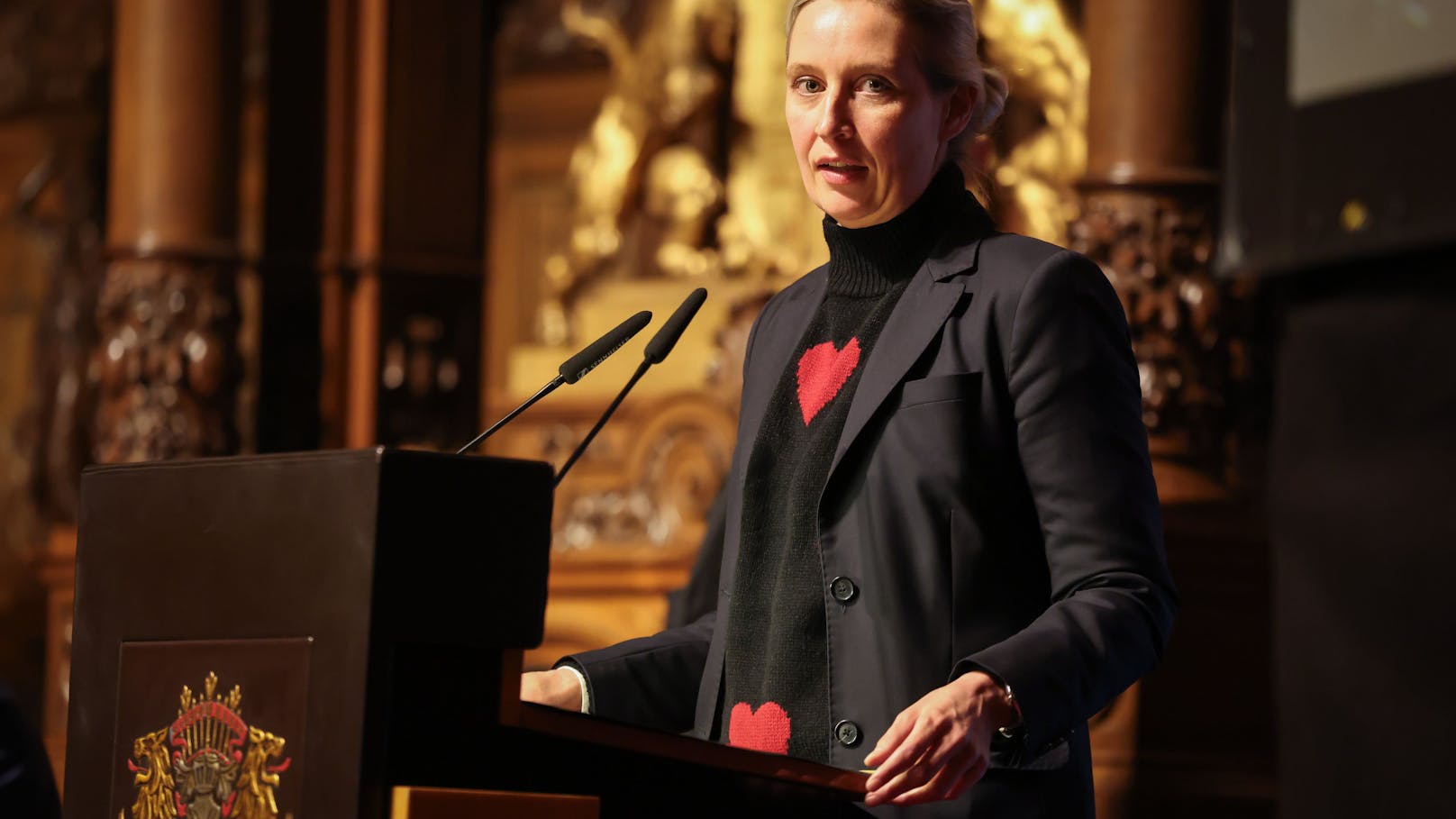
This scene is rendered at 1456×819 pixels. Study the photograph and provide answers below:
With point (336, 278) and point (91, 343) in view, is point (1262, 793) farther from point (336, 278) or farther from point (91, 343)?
point (91, 343)

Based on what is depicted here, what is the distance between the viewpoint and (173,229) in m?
5.07

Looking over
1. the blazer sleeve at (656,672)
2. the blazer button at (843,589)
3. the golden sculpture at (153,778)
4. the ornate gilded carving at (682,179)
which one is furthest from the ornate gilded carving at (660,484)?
the golden sculpture at (153,778)

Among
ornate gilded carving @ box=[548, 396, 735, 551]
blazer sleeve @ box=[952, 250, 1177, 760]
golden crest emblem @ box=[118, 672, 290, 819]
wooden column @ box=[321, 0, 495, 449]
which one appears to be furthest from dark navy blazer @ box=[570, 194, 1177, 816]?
wooden column @ box=[321, 0, 495, 449]

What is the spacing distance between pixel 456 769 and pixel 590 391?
12.7 ft

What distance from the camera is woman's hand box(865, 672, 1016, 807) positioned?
4.85 ft

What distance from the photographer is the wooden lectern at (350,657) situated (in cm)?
141

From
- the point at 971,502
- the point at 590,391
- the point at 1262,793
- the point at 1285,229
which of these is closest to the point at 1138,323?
the point at 1262,793

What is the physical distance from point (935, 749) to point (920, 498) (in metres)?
0.31

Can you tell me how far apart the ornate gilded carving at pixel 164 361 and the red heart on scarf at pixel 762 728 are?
11.0ft

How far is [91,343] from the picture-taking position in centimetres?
590

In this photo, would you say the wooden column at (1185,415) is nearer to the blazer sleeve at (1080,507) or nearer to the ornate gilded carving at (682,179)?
the ornate gilded carving at (682,179)

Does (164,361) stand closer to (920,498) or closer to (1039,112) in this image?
(1039,112)

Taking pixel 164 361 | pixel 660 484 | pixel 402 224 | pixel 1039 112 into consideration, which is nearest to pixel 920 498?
pixel 1039 112

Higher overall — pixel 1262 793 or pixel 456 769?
pixel 456 769
